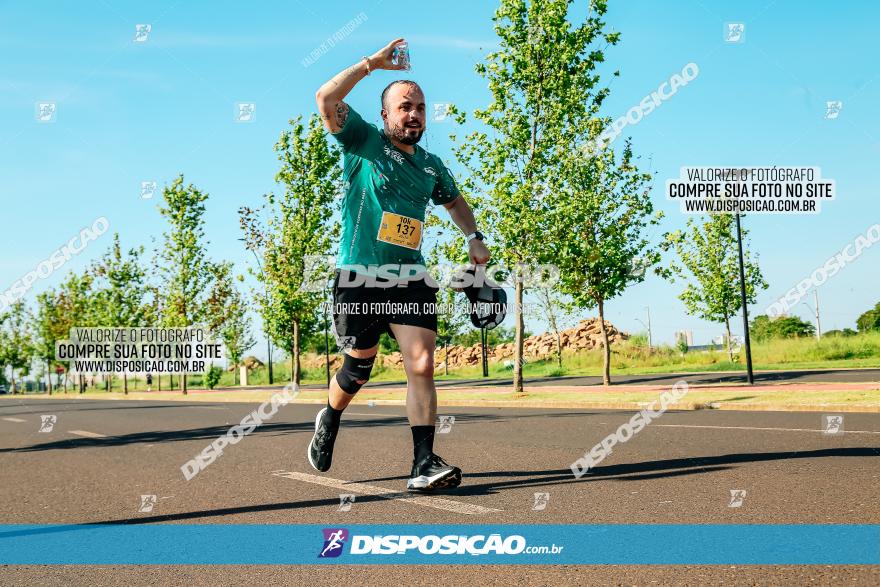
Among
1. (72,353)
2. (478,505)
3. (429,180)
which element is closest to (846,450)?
(478,505)

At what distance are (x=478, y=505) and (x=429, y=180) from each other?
1972 mm

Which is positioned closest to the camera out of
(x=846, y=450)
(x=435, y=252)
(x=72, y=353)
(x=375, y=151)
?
(x=375, y=151)

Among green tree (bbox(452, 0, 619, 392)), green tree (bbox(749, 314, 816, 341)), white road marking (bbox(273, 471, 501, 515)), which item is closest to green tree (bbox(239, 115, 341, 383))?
green tree (bbox(452, 0, 619, 392))

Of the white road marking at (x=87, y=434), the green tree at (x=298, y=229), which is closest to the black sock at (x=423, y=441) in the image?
the white road marking at (x=87, y=434)

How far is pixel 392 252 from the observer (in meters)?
4.02

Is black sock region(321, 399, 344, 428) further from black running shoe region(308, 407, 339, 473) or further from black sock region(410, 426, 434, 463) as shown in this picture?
black sock region(410, 426, 434, 463)

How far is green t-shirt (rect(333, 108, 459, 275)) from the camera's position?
399 cm

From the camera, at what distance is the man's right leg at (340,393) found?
4227mm

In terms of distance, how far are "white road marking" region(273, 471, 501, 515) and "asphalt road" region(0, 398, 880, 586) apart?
27 millimetres

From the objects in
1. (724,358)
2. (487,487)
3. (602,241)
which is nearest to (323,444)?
(487,487)

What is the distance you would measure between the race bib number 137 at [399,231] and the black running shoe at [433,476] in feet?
3.79

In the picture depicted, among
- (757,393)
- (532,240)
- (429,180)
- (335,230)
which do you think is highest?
(335,230)

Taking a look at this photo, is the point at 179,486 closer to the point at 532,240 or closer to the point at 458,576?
the point at 458,576

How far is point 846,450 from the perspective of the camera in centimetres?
700
